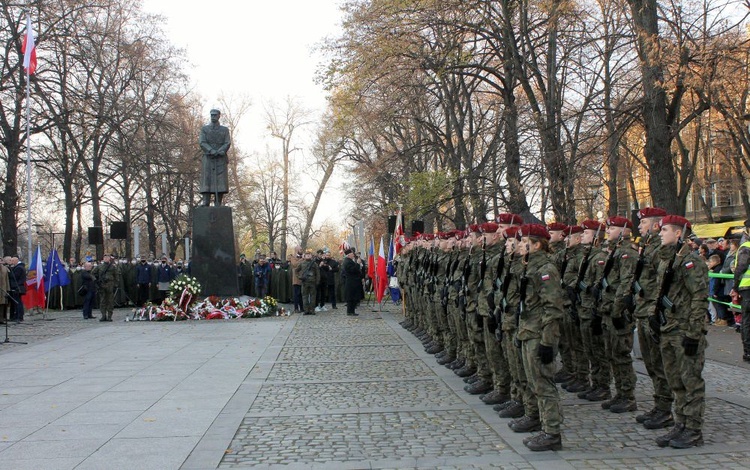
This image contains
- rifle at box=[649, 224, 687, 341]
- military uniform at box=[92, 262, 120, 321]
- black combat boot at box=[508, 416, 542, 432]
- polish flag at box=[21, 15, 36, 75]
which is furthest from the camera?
polish flag at box=[21, 15, 36, 75]

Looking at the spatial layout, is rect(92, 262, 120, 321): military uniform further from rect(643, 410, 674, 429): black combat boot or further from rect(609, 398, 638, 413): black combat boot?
rect(643, 410, 674, 429): black combat boot

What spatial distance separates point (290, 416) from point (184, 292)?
13.9m

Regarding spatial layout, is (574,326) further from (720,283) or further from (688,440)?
(720,283)

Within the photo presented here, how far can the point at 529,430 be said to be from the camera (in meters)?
7.08

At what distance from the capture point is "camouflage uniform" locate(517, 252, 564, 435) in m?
6.53

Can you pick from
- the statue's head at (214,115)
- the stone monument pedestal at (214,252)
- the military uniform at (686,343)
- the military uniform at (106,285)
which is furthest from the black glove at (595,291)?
the statue's head at (214,115)

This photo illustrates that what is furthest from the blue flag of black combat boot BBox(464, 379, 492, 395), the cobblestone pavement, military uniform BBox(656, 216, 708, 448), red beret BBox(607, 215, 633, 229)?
military uniform BBox(656, 216, 708, 448)

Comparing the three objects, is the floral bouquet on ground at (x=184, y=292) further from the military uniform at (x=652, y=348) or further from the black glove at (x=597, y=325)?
the military uniform at (x=652, y=348)

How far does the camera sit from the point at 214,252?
73.1 feet

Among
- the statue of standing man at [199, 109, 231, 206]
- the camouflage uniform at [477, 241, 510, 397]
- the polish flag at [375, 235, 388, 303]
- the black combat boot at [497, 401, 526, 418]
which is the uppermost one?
the statue of standing man at [199, 109, 231, 206]

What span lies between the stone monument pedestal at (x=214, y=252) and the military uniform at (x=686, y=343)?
1694cm

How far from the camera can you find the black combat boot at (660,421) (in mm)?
7188

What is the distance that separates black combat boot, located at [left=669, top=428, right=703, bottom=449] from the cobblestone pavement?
6 centimetres

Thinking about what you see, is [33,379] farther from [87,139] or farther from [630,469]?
[87,139]
